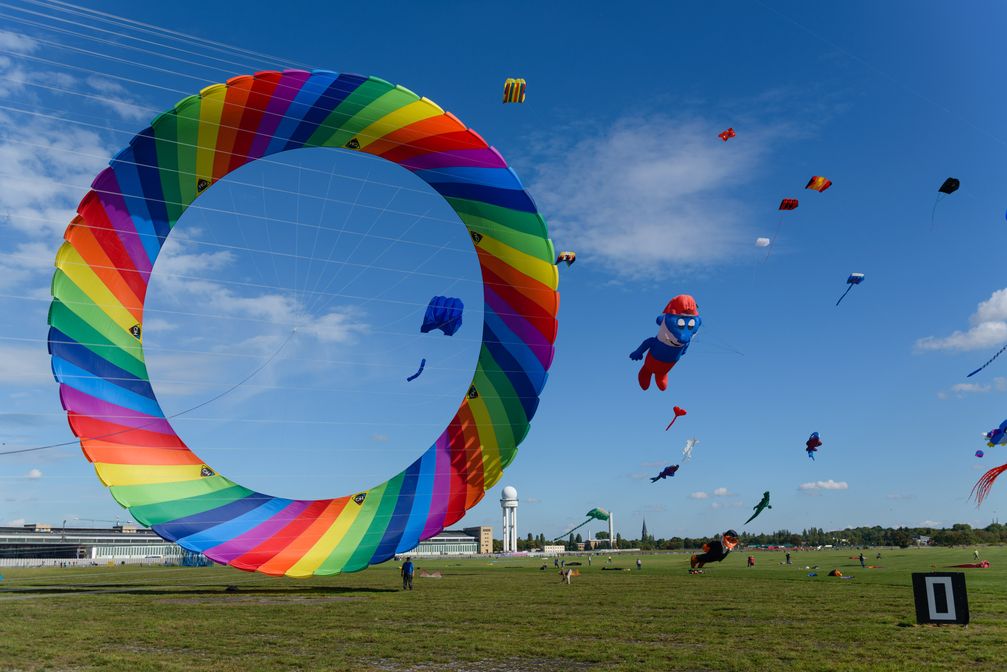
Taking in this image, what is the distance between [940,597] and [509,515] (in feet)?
255

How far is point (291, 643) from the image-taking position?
34.5 feet

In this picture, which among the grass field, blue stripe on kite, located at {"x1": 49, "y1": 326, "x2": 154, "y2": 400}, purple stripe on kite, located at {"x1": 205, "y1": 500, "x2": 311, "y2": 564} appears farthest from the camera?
purple stripe on kite, located at {"x1": 205, "y1": 500, "x2": 311, "y2": 564}

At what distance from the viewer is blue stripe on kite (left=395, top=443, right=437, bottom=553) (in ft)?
46.4

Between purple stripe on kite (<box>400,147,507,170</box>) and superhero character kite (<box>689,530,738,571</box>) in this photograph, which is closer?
superhero character kite (<box>689,530,738,571</box>)

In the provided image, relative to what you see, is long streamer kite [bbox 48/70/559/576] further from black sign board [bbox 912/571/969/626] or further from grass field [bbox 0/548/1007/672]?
black sign board [bbox 912/571/969/626]

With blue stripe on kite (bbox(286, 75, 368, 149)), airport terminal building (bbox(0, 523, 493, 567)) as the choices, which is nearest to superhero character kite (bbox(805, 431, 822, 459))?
blue stripe on kite (bbox(286, 75, 368, 149))

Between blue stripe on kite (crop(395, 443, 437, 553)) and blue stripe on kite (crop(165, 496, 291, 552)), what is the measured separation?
8.30ft

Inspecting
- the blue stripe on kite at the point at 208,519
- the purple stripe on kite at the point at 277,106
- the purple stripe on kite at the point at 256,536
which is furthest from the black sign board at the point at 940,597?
the purple stripe on kite at the point at 277,106

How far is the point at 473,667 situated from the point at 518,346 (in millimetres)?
6624

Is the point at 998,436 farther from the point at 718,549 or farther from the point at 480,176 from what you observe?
the point at 480,176

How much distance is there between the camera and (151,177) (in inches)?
493

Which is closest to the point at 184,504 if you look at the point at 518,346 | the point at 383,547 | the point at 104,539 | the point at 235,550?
the point at 235,550

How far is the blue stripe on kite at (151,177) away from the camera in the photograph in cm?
1227

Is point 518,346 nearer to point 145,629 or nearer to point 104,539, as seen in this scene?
point 145,629
